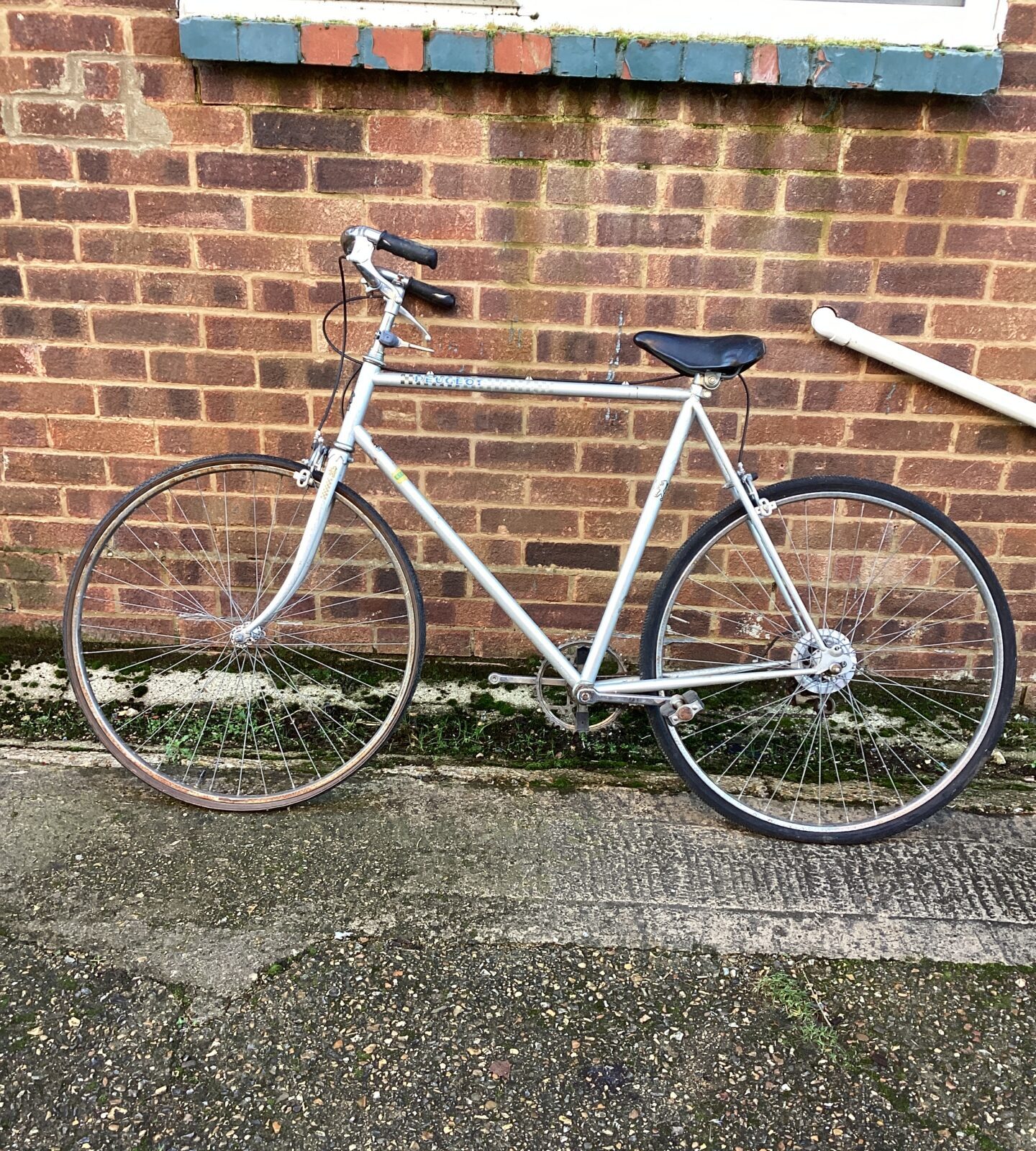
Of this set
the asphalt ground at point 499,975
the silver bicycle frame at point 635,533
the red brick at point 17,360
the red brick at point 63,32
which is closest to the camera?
the asphalt ground at point 499,975

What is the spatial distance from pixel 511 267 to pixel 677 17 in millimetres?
764

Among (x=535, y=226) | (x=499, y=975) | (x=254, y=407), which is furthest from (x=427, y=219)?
(x=499, y=975)

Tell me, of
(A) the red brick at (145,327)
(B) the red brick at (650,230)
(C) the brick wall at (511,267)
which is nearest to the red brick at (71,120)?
(C) the brick wall at (511,267)

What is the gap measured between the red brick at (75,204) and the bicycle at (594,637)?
729 millimetres

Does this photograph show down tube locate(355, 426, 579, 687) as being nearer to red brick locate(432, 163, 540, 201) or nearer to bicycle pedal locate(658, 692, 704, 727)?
bicycle pedal locate(658, 692, 704, 727)

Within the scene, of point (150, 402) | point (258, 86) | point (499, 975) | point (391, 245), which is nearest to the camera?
point (499, 975)

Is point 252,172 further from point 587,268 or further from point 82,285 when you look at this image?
point 587,268

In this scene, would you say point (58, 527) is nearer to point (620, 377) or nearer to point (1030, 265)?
point (620, 377)

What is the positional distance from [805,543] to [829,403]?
0.43 m

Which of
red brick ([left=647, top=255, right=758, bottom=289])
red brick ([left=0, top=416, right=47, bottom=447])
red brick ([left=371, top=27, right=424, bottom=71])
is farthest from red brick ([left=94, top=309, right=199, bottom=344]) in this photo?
red brick ([left=647, top=255, right=758, bottom=289])

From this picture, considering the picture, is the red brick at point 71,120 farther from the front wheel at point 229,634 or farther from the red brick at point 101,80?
the front wheel at point 229,634

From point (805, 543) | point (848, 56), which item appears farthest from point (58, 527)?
point (848, 56)

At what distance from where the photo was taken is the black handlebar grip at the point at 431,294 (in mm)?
2334

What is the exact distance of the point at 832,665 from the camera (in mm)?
2408
